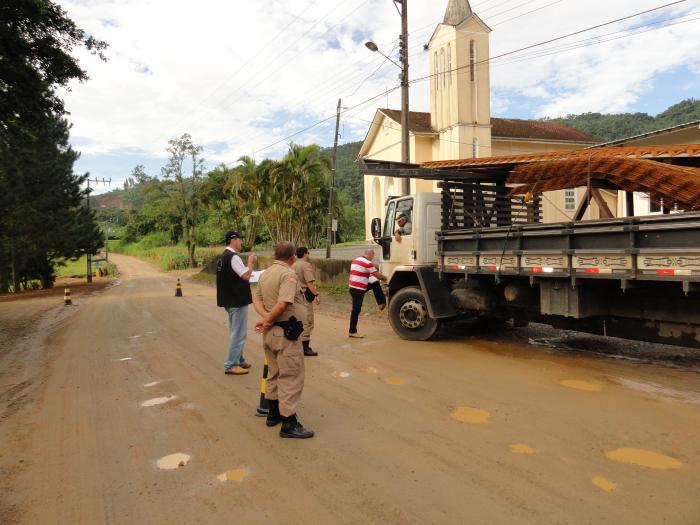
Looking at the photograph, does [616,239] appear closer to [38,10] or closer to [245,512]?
[245,512]

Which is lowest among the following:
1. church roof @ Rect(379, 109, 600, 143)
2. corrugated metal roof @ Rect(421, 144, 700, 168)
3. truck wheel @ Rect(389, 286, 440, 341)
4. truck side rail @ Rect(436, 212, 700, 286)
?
truck wheel @ Rect(389, 286, 440, 341)

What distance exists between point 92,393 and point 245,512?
3605 mm

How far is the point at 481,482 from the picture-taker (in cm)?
333

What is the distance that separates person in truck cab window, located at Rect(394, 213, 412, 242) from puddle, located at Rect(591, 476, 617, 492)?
5.60m

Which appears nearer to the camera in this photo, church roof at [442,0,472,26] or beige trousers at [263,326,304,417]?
beige trousers at [263,326,304,417]

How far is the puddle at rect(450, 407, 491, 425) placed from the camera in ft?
14.8

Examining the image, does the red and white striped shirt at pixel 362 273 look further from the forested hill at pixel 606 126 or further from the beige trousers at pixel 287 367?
the forested hill at pixel 606 126

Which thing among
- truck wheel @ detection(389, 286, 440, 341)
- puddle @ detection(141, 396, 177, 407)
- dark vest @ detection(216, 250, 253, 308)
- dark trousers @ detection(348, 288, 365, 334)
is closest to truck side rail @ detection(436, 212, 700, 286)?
truck wheel @ detection(389, 286, 440, 341)

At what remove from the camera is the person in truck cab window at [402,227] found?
8.57m

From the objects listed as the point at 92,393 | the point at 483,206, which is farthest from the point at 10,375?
the point at 483,206

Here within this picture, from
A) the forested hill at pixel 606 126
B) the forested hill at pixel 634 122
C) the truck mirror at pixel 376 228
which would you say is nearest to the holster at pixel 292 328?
the truck mirror at pixel 376 228

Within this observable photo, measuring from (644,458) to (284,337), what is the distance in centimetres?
294

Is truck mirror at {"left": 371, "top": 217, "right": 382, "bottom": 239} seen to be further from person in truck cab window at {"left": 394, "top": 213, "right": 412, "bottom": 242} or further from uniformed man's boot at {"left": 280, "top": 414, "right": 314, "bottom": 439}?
uniformed man's boot at {"left": 280, "top": 414, "right": 314, "bottom": 439}

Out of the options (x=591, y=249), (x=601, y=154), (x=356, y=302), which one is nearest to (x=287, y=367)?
(x=591, y=249)
